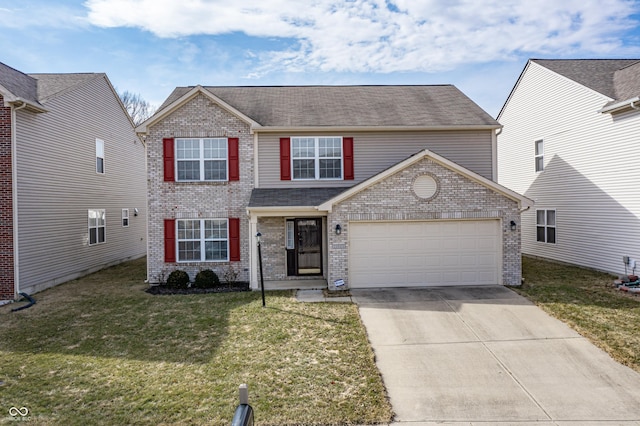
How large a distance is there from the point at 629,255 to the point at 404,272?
7.25 metres

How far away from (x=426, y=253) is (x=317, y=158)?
15.8 ft

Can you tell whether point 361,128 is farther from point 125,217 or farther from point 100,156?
point 125,217

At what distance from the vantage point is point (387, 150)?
44.2ft

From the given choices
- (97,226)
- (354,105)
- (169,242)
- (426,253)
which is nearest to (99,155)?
(97,226)

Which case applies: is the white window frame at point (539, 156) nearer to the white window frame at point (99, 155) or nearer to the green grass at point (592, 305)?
the green grass at point (592, 305)

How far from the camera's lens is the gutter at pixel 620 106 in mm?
11448

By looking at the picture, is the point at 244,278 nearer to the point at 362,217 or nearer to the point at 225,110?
the point at 362,217

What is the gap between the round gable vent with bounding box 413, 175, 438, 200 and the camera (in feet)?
37.1

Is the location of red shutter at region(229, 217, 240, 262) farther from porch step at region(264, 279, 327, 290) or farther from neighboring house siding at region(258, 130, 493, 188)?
neighboring house siding at region(258, 130, 493, 188)

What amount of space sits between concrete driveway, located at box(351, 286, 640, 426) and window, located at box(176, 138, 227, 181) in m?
6.89

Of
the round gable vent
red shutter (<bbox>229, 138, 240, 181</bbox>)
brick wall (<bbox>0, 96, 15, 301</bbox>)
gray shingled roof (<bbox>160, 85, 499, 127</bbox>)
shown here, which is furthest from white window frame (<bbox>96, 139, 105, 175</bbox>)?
the round gable vent

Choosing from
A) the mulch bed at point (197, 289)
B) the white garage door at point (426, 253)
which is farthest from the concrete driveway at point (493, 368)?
the mulch bed at point (197, 289)

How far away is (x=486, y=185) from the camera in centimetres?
1138

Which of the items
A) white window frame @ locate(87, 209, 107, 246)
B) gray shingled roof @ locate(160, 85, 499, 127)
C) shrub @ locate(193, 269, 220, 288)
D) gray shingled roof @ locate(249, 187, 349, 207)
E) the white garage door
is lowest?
shrub @ locate(193, 269, 220, 288)
